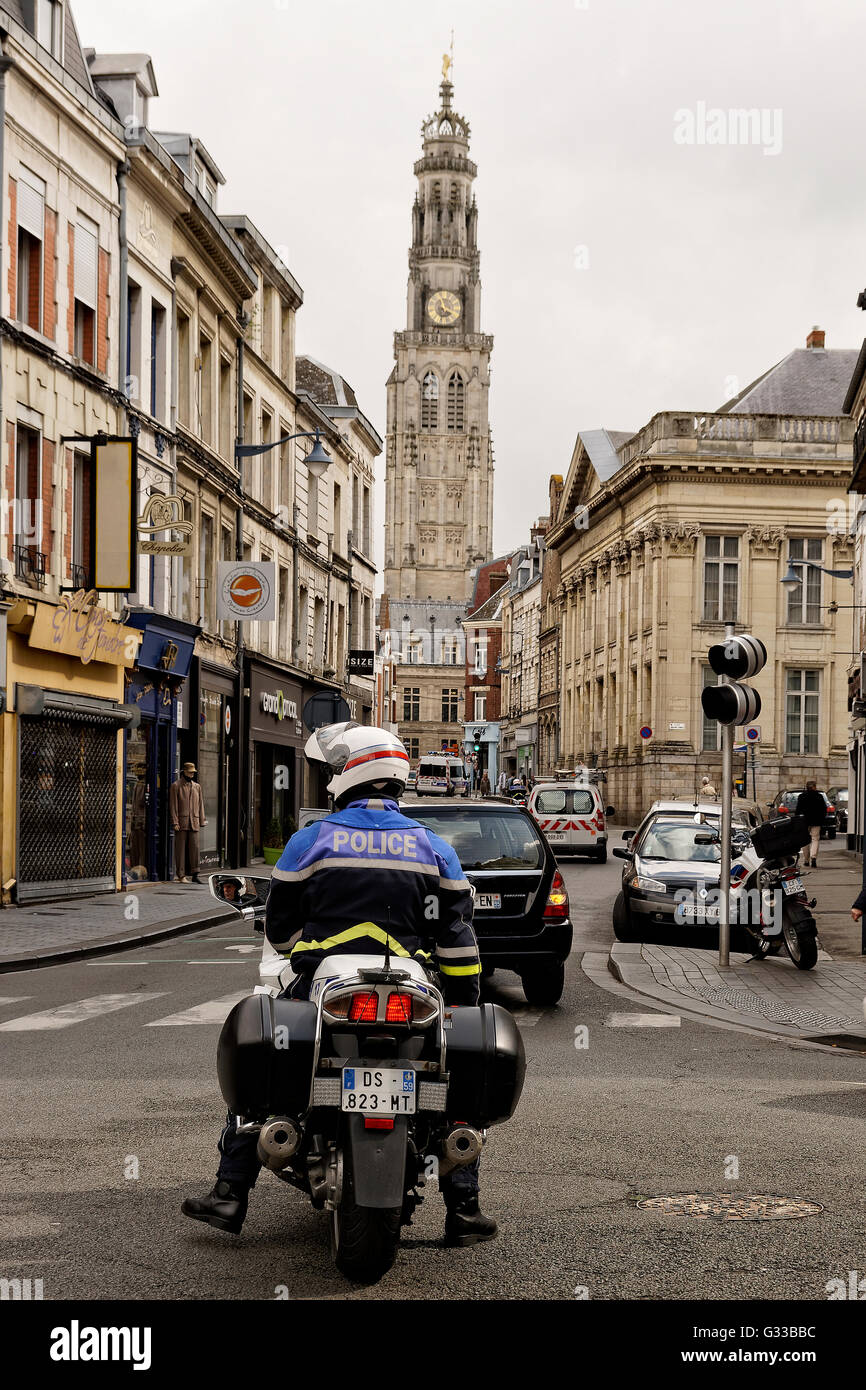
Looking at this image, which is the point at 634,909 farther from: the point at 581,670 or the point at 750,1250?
the point at 581,670

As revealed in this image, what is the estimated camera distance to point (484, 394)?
160 metres

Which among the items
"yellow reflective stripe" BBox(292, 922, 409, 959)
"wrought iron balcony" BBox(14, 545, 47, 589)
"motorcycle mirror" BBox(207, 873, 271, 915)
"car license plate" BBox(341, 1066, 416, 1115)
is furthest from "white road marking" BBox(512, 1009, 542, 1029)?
"wrought iron balcony" BBox(14, 545, 47, 589)

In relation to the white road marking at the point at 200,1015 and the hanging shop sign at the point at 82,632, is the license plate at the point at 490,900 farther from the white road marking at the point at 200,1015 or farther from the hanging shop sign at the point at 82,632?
the hanging shop sign at the point at 82,632

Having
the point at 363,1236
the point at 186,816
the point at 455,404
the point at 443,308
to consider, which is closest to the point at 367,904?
the point at 363,1236

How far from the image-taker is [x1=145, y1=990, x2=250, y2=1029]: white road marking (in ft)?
35.5

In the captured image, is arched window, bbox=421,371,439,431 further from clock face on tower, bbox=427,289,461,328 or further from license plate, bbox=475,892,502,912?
license plate, bbox=475,892,502,912

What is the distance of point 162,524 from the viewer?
24609mm

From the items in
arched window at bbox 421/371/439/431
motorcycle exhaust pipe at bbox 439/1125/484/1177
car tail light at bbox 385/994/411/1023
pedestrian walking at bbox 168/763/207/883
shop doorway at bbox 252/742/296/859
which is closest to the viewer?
car tail light at bbox 385/994/411/1023

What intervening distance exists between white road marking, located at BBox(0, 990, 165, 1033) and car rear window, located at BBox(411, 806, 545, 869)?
254cm

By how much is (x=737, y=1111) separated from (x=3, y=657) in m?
14.4

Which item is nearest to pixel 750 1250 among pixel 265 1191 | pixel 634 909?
pixel 265 1191

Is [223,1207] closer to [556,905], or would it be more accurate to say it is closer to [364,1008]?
[364,1008]

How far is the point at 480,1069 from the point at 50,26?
2208 cm

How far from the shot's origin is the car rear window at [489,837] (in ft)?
41.9
